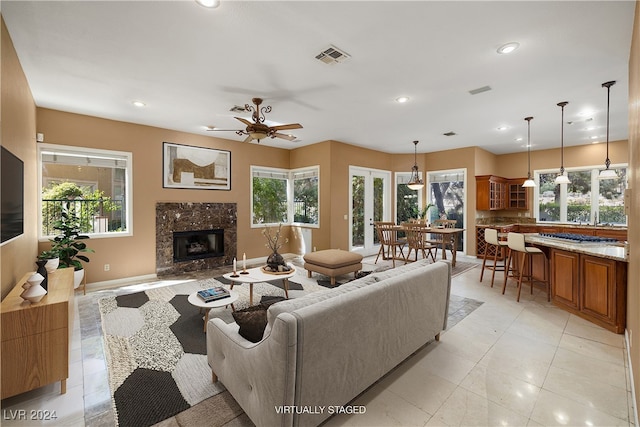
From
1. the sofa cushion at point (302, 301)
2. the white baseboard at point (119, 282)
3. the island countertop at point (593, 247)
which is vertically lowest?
the white baseboard at point (119, 282)

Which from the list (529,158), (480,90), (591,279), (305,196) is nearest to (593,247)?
(591,279)

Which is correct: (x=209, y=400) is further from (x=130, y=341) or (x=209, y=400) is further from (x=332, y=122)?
(x=332, y=122)

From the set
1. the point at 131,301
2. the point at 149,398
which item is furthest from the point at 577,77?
the point at 131,301

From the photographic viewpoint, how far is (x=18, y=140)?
9.51 feet

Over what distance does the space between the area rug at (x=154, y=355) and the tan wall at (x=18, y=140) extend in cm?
105

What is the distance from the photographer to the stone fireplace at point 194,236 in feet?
17.4

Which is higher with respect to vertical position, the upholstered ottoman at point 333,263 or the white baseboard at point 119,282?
the upholstered ottoman at point 333,263

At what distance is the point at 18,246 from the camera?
9.25 ft

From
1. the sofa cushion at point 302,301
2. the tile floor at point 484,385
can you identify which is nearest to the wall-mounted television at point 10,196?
the tile floor at point 484,385

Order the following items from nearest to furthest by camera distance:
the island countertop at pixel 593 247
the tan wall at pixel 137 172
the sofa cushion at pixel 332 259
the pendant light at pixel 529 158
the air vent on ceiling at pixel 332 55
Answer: the air vent on ceiling at pixel 332 55 < the island countertop at pixel 593 247 < the tan wall at pixel 137 172 < the sofa cushion at pixel 332 259 < the pendant light at pixel 529 158

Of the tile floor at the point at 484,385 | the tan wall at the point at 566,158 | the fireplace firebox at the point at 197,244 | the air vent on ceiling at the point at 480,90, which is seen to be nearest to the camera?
the tile floor at the point at 484,385

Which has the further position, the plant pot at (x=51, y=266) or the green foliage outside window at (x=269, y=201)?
the green foliage outside window at (x=269, y=201)

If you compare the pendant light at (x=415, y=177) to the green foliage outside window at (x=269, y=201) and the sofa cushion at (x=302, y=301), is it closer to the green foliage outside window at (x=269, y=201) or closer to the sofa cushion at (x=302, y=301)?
the green foliage outside window at (x=269, y=201)

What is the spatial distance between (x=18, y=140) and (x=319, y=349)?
3804mm
